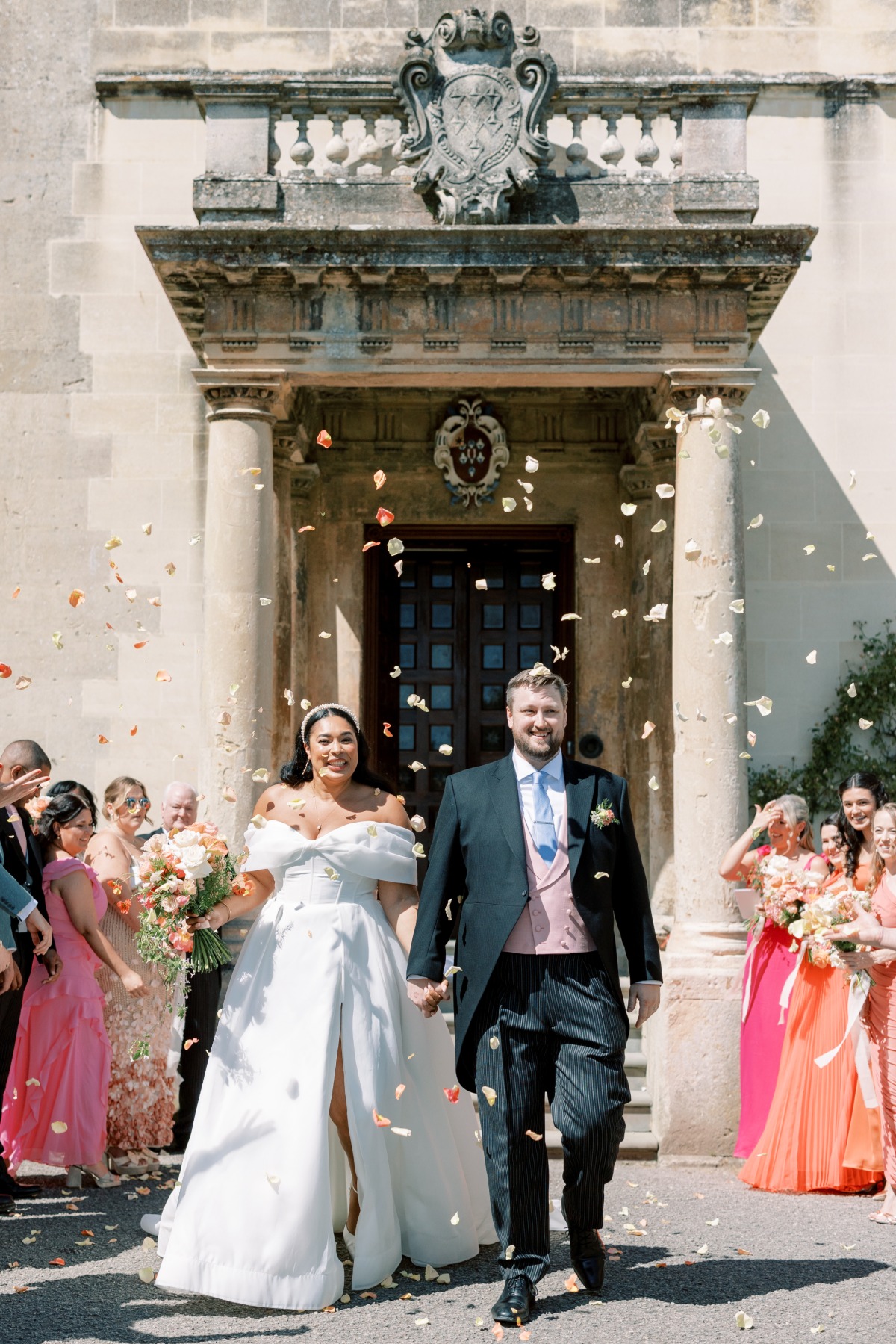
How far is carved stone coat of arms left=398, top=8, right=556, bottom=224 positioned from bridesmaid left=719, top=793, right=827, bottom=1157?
3.98m

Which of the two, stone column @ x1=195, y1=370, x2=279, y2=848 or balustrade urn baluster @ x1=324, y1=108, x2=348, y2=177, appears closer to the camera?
stone column @ x1=195, y1=370, x2=279, y2=848

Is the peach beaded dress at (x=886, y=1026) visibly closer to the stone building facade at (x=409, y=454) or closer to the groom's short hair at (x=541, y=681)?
the groom's short hair at (x=541, y=681)

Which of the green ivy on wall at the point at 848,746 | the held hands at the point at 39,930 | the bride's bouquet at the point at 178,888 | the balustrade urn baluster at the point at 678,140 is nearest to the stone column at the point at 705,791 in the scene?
the balustrade urn baluster at the point at 678,140

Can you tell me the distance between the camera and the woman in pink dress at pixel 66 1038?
6801 mm

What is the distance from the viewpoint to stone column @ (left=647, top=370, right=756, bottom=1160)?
26.0 ft

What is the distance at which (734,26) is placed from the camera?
35.7ft

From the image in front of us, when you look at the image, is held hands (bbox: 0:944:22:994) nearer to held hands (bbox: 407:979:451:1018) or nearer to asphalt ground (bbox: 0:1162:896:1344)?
asphalt ground (bbox: 0:1162:896:1344)

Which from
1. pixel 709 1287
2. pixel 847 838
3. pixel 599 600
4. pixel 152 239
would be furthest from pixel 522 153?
pixel 709 1287

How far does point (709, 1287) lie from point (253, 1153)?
1788mm

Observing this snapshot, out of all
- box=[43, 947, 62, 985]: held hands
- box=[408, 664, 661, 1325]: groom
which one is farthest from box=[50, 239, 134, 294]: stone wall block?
box=[408, 664, 661, 1325]: groom

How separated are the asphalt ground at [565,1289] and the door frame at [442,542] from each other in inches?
191

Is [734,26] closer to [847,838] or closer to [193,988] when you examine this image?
[847,838]

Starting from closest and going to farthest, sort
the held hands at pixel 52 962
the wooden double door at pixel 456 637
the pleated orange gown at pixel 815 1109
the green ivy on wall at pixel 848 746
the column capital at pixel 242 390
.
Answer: the held hands at pixel 52 962 < the pleated orange gown at pixel 815 1109 < the column capital at pixel 242 390 < the green ivy on wall at pixel 848 746 < the wooden double door at pixel 456 637

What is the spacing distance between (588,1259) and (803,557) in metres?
6.71
